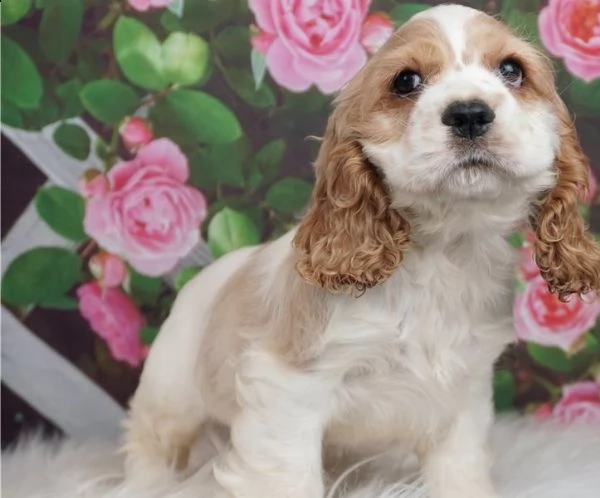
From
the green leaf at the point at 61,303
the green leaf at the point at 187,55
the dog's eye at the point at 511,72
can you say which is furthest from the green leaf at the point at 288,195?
the dog's eye at the point at 511,72

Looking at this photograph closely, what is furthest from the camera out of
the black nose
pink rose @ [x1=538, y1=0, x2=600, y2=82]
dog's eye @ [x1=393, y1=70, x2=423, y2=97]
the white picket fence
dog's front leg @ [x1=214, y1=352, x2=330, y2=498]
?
the white picket fence

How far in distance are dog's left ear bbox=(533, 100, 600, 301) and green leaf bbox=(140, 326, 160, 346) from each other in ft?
3.48

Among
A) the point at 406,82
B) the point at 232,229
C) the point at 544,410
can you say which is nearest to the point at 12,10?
the point at 232,229

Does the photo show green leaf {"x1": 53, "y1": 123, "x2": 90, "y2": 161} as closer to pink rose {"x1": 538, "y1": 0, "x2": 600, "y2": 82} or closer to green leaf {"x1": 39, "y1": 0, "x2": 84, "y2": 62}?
green leaf {"x1": 39, "y1": 0, "x2": 84, "y2": 62}

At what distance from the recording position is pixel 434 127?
125cm

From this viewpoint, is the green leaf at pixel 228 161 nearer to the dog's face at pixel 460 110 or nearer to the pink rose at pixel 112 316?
the pink rose at pixel 112 316

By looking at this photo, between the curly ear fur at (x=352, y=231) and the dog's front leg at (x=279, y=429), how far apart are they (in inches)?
6.9

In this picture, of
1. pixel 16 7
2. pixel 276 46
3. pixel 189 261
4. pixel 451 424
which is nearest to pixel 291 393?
pixel 451 424

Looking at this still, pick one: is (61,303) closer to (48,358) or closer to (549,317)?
(48,358)

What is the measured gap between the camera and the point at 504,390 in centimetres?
221

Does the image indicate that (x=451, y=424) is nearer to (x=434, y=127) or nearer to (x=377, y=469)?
(x=377, y=469)

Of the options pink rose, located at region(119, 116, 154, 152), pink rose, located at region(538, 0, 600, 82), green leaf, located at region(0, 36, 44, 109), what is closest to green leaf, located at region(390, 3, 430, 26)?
pink rose, located at region(538, 0, 600, 82)

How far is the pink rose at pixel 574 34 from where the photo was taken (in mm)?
2076

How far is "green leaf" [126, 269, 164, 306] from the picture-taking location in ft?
7.20
